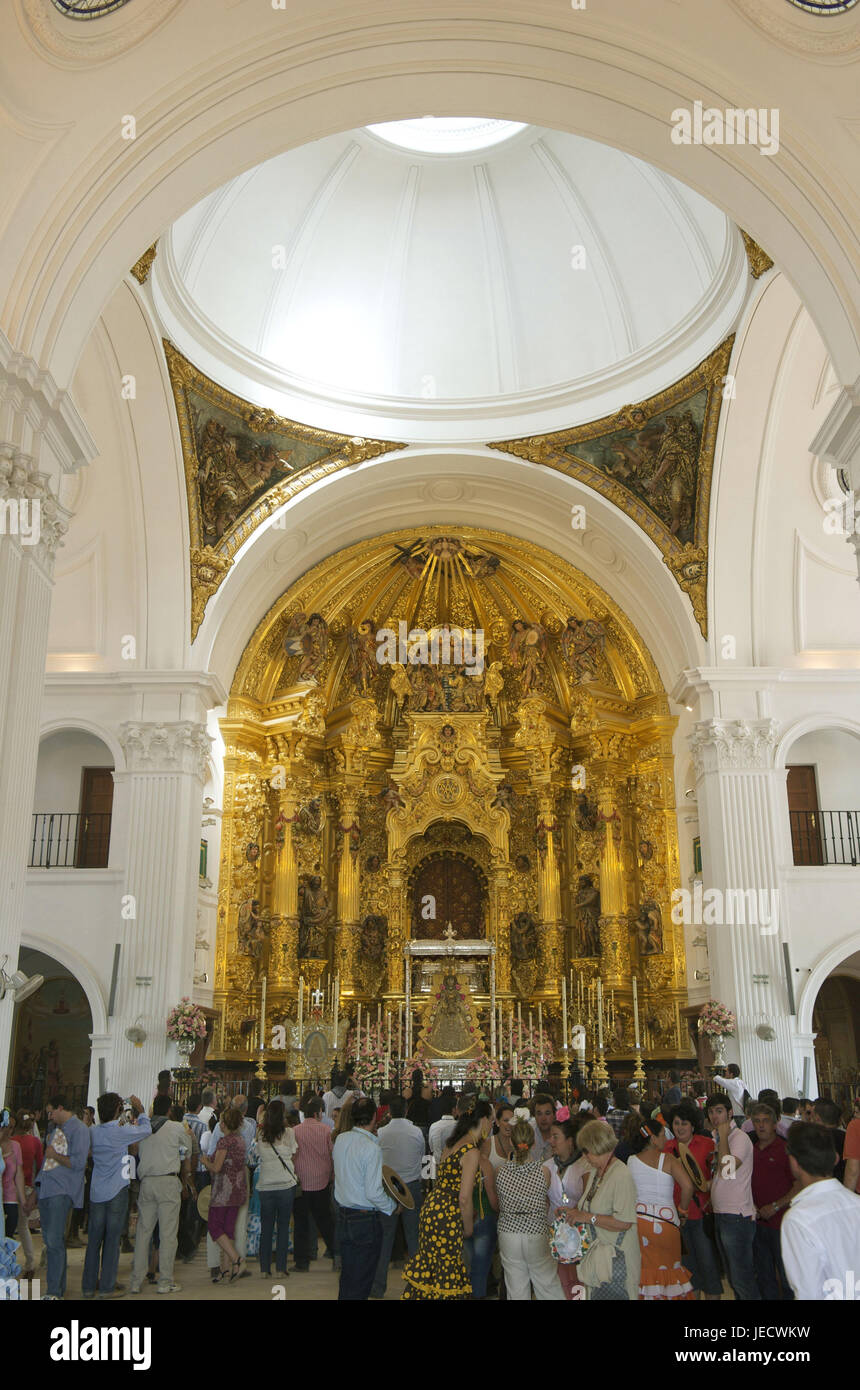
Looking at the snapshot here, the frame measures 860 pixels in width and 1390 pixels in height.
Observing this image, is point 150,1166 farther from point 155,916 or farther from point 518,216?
point 518,216

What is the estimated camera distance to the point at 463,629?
2167 cm

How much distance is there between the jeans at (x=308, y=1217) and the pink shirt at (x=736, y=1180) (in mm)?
3759

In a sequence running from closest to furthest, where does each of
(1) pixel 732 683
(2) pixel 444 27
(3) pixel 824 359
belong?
(2) pixel 444 27, (3) pixel 824 359, (1) pixel 732 683

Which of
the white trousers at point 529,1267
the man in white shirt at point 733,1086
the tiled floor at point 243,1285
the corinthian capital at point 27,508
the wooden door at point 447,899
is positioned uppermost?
the corinthian capital at point 27,508

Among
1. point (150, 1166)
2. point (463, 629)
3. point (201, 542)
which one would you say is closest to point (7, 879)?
point (150, 1166)

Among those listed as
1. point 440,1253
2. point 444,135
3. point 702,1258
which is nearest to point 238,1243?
point 702,1258

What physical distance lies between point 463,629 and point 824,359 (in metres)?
8.33

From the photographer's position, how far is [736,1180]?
21.8ft

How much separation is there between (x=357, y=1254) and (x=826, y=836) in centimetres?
1275

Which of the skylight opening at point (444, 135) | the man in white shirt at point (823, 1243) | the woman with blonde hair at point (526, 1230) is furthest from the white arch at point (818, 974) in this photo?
the man in white shirt at point (823, 1243)

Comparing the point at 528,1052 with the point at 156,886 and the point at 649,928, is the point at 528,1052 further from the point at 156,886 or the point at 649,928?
the point at 156,886

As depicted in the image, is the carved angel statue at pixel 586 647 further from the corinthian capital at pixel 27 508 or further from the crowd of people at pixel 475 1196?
the corinthian capital at pixel 27 508

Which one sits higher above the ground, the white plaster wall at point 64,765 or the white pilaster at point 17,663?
the white plaster wall at point 64,765

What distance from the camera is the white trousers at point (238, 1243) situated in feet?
29.6
